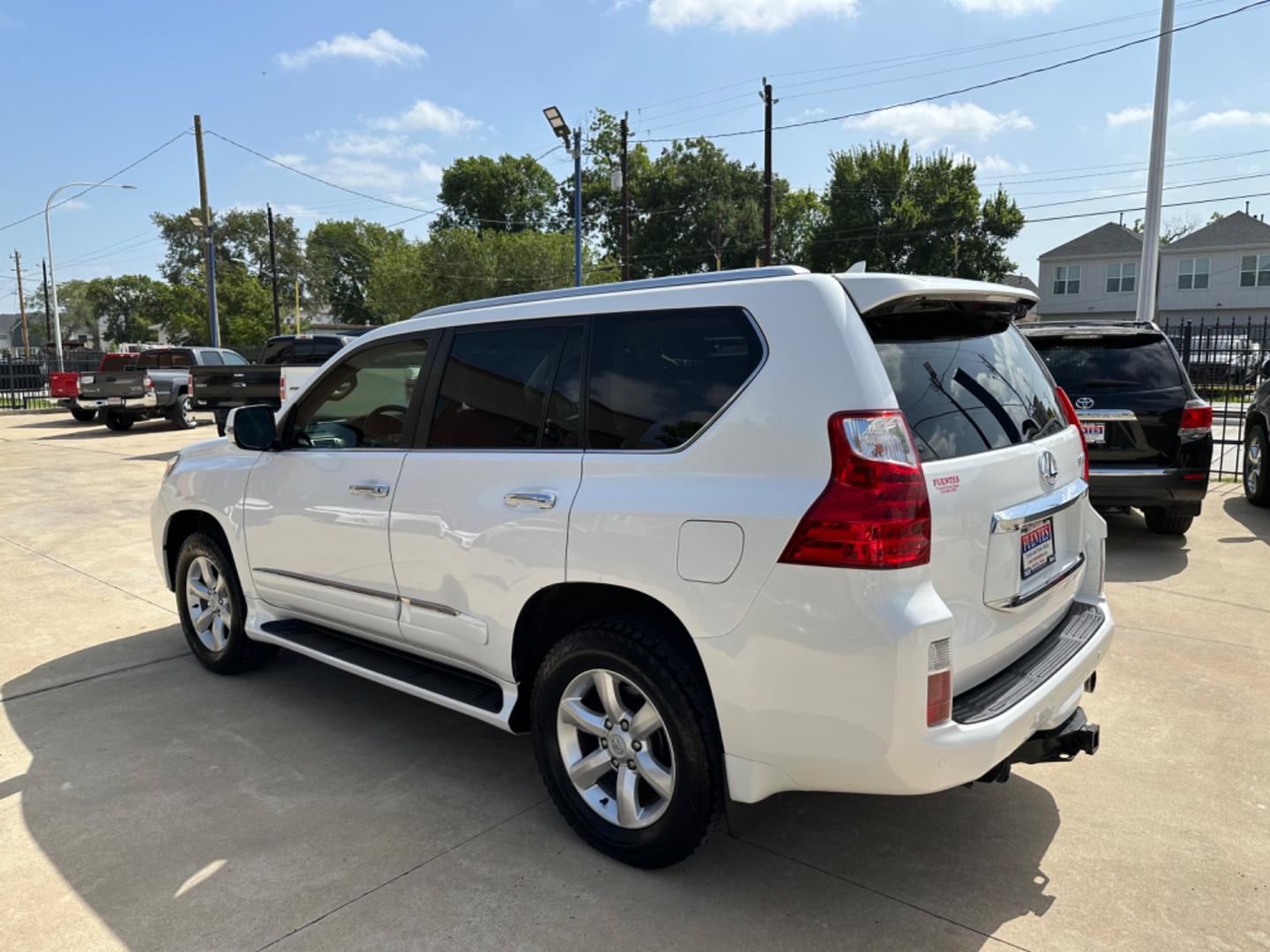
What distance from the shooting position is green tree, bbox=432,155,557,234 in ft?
240

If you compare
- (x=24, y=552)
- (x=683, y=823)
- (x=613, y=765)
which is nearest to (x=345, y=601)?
(x=613, y=765)

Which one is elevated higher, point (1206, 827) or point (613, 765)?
point (613, 765)

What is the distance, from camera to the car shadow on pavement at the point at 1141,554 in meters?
6.35

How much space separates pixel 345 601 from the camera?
12.5 ft

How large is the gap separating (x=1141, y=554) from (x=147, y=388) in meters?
19.6

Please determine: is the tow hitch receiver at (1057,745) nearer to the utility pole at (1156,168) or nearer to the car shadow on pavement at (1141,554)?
the car shadow on pavement at (1141,554)

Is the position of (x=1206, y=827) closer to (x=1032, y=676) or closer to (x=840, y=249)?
(x=1032, y=676)

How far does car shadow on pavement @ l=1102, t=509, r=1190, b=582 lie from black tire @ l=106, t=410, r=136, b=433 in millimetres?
20677

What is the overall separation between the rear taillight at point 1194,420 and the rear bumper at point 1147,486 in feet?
0.90

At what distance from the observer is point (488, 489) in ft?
10.3

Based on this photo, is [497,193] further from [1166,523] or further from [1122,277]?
[1166,523]

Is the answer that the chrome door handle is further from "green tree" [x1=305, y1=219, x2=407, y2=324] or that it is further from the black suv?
"green tree" [x1=305, y1=219, x2=407, y2=324]

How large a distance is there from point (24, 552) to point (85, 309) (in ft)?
443

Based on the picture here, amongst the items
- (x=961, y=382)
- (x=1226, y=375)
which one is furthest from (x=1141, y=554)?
(x=1226, y=375)
